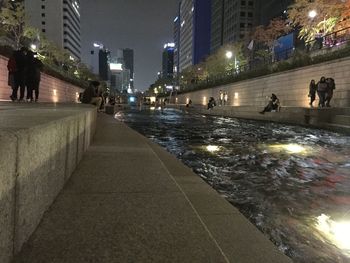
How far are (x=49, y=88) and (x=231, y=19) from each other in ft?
348

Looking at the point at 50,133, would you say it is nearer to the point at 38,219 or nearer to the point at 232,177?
the point at 38,219

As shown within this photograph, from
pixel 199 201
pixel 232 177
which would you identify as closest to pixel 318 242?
pixel 199 201

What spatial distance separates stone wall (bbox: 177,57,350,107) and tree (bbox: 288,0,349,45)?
3.31 m

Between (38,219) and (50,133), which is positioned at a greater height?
(50,133)

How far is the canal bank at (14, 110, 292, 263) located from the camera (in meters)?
3.09

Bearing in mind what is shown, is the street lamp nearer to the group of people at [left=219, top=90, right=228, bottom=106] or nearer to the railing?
the railing

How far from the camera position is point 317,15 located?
3372cm

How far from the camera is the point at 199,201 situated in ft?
16.2

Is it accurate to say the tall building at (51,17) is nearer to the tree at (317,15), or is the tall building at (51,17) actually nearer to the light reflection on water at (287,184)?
the tree at (317,15)

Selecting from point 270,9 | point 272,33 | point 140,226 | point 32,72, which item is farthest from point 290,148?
point 270,9

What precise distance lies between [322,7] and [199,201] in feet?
103

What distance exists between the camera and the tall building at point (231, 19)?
13438 centimetres

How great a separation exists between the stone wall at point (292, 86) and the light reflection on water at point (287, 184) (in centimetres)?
1756

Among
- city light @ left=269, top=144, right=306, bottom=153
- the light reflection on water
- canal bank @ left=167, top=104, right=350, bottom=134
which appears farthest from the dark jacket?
canal bank @ left=167, top=104, right=350, bottom=134
